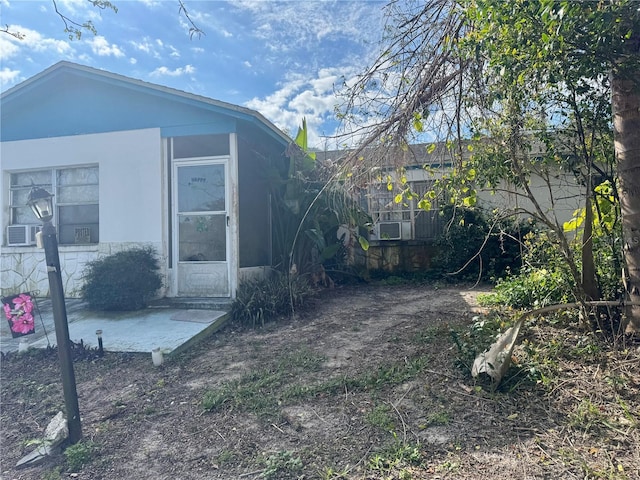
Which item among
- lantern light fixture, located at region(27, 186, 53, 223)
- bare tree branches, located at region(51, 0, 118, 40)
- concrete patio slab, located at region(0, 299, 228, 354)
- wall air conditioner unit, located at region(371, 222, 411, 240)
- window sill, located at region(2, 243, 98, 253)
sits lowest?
concrete patio slab, located at region(0, 299, 228, 354)

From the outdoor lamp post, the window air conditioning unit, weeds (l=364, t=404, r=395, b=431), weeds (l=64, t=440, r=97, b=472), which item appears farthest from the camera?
the window air conditioning unit

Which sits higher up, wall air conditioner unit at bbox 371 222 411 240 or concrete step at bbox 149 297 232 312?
wall air conditioner unit at bbox 371 222 411 240

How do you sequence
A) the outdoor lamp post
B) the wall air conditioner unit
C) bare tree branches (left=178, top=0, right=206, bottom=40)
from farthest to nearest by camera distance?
the wall air conditioner unit, bare tree branches (left=178, top=0, right=206, bottom=40), the outdoor lamp post

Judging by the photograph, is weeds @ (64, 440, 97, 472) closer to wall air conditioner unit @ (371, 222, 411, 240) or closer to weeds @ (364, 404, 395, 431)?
weeds @ (364, 404, 395, 431)

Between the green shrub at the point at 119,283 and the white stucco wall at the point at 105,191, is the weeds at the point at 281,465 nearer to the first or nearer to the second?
the green shrub at the point at 119,283

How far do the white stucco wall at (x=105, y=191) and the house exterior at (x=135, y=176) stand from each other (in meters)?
0.02

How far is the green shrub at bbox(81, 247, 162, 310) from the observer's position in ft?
21.2

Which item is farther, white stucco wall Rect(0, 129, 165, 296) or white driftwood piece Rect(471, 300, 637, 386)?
white stucco wall Rect(0, 129, 165, 296)

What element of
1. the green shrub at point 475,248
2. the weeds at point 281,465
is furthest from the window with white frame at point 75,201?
the green shrub at point 475,248

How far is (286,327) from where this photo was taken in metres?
5.70

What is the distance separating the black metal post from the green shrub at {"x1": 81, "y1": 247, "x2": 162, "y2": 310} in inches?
139

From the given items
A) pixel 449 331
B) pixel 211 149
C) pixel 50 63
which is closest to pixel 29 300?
pixel 211 149

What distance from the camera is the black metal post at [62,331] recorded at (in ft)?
10.1

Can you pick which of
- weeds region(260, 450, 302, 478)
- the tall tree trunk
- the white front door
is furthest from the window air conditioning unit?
the tall tree trunk
